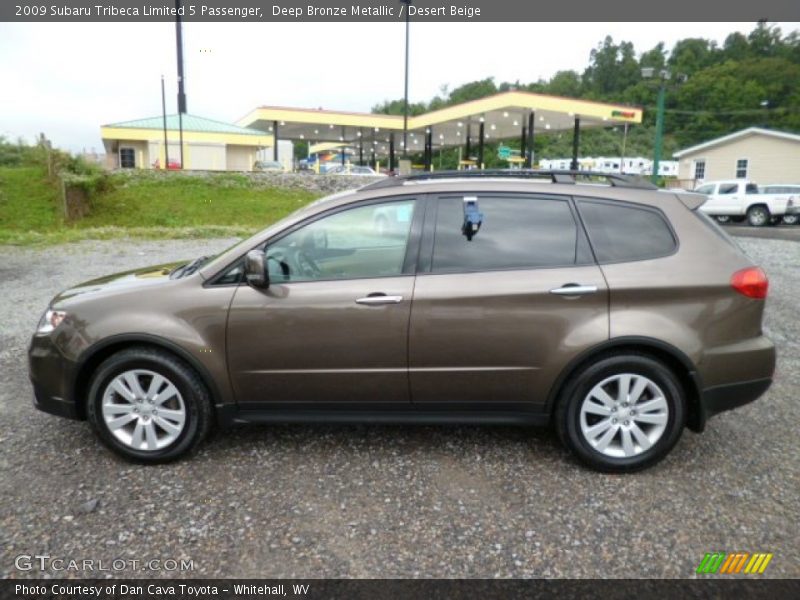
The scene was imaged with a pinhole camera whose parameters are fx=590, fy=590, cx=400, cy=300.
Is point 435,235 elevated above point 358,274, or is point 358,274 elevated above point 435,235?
point 435,235

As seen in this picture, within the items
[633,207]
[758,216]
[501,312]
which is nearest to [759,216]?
[758,216]

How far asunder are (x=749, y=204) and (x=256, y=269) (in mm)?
23704

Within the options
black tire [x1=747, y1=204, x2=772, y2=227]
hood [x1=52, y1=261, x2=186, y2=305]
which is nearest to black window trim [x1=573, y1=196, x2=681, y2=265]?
hood [x1=52, y1=261, x2=186, y2=305]

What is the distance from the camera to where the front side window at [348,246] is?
349cm

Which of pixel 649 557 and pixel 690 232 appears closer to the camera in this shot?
pixel 649 557

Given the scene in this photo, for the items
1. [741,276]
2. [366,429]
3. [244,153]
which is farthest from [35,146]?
[741,276]

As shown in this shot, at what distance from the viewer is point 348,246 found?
3695mm

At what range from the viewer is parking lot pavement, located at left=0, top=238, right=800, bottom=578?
269cm

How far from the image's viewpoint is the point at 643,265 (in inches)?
133

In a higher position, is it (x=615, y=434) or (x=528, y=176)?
(x=528, y=176)

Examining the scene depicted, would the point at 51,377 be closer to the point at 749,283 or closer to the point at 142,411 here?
the point at 142,411

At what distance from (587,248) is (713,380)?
1.02 meters

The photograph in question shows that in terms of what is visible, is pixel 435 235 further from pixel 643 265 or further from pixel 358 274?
pixel 643 265

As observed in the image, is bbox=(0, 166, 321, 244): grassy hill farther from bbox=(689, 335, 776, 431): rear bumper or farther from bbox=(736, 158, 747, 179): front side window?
bbox=(736, 158, 747, 179): front side window
